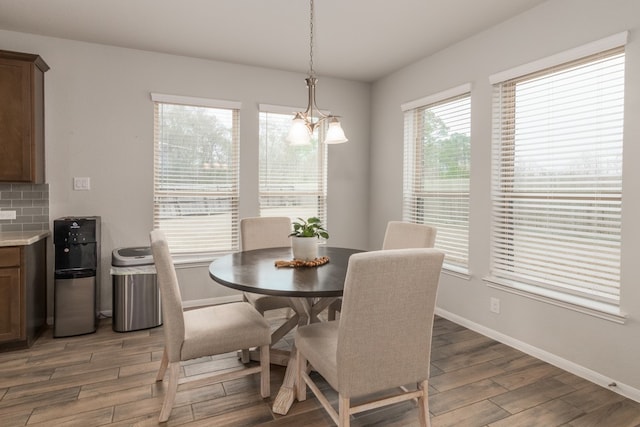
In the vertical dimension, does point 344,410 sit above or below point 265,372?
A: above

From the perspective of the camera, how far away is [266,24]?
10.1 ft

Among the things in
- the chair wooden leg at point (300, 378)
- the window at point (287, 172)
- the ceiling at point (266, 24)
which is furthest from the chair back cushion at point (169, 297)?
the window at point (287, 172)

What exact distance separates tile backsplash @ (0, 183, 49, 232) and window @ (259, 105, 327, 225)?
6.59 feet

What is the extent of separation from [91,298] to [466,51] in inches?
154

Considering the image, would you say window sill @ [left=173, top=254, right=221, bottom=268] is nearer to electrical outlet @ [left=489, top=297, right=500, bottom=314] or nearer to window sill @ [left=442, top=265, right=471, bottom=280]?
window sill @ [left=442, top=265, right=471, bottom=280]

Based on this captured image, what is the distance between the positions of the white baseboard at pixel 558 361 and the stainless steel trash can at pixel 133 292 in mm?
2791

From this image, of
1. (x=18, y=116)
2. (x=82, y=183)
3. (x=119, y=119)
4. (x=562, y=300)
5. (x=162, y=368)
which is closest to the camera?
(x=162, y=368)

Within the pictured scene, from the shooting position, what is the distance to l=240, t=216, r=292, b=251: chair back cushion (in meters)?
3.20

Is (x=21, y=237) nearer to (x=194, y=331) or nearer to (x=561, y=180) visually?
(x=194, y=331)

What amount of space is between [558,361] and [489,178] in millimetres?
1454

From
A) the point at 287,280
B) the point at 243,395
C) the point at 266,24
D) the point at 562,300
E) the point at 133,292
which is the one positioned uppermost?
the point at 266,24

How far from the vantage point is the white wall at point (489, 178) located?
7.36 ft

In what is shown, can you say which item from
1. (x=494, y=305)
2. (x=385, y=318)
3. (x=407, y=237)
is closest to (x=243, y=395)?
(x=385, y=318)

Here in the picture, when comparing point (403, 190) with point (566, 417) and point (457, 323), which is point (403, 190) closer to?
point (457, 323)
